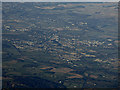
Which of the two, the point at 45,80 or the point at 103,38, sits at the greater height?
the point at 103,38

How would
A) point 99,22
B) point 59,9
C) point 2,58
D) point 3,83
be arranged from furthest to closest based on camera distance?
point 59,9, point 99,22, point 2,58, point 3,83

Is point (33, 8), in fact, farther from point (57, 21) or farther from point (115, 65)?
point (115, 65)

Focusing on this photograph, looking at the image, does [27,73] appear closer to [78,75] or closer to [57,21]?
[78,75]

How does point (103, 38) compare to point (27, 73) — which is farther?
point (103, 38)

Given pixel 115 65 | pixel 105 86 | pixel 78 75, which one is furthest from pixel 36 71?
pixel 115 65

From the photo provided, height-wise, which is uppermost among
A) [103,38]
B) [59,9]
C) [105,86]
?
[59,9]

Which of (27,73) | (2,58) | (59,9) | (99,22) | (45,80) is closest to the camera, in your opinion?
(45,80)

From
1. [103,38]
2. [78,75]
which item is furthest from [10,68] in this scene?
[103,38]
